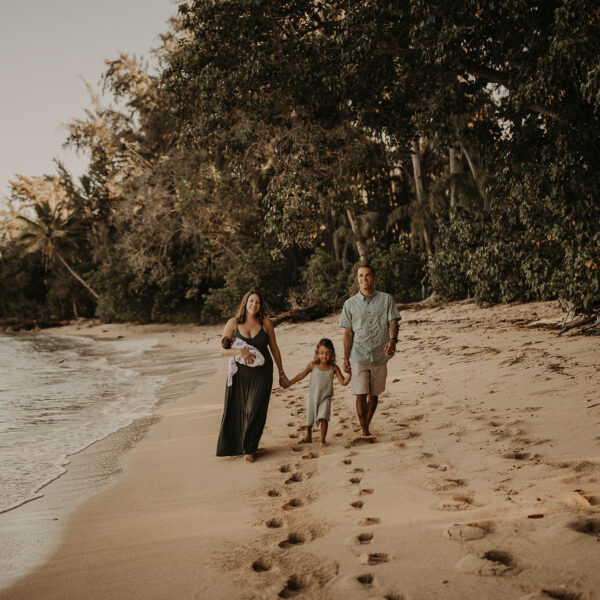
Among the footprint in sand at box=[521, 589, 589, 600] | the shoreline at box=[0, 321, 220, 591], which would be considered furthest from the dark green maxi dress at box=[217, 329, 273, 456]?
the footprint in sand at box=[521, 589, 589, 600]

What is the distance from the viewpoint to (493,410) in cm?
513

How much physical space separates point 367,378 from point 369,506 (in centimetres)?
174

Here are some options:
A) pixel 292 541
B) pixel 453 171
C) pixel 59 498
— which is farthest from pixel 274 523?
pixel 453 171

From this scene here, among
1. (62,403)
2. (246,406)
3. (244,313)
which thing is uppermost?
(244,313)

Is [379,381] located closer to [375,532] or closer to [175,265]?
[375,532]

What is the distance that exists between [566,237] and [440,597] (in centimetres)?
656

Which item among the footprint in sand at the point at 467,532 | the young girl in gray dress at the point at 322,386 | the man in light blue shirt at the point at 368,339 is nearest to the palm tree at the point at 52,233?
the young girl in gray dress at the point at 322,386

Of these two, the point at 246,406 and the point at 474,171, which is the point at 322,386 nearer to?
the point at 246,406

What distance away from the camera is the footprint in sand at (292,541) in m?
3.01

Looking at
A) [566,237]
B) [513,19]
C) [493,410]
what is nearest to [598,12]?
[513,19]

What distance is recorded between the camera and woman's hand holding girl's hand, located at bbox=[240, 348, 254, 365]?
195 inches

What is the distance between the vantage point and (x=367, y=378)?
5.05m

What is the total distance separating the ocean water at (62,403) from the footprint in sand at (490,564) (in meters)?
3.60

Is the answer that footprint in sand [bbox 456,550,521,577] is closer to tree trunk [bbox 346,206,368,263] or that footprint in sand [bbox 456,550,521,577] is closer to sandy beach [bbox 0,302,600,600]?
sandy beach [bbox 0,302,600,600]
